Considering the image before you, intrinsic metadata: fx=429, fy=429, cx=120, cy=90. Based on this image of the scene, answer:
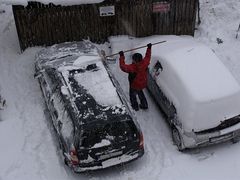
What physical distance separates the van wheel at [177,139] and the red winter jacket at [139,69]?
1.58 metres

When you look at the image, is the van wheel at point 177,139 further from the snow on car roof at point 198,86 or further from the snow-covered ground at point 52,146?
the snow on car roof at point 198,86

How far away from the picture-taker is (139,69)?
1141 cm

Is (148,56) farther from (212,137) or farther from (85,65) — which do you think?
(212,137)

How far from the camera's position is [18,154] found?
10656mm

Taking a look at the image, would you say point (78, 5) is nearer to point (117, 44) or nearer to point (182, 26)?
point (117, 44)

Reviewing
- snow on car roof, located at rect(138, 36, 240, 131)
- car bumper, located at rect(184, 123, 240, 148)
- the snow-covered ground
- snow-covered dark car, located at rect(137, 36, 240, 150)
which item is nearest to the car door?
snow-covered dark car, located at rect(137, 36, 240, 150)

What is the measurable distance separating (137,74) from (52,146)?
2.93 metres

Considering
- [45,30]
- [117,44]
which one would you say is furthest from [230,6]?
[45,30]

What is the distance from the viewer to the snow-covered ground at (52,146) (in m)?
10.2

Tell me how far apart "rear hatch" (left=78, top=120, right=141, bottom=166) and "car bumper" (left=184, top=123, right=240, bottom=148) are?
1.34m

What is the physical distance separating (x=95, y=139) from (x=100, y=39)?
5.62 m

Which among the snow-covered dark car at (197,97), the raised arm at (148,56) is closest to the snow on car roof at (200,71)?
the snow-covered dark car at (197,97)

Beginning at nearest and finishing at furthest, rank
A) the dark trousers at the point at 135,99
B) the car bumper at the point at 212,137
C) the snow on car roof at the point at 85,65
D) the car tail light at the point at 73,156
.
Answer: the car tail light at the point at 73,156 < the car bumper at the point at 212,137 < the snow on car roof at the point at 85,65 < the dark trousers at the point at 135,99

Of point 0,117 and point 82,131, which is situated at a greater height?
point 82,131
